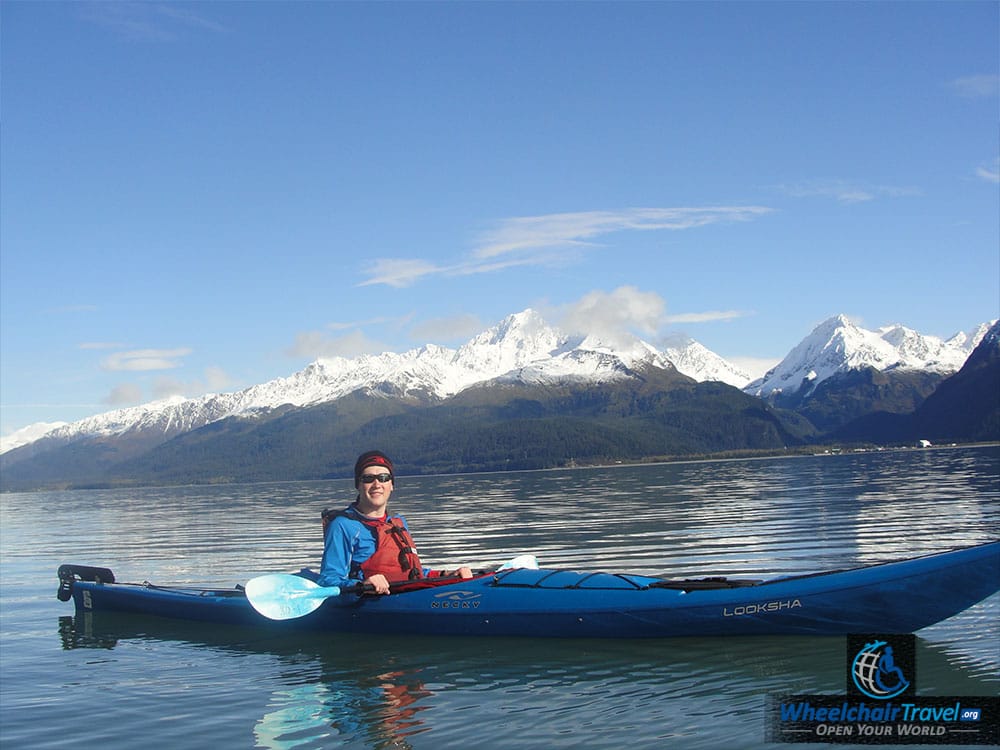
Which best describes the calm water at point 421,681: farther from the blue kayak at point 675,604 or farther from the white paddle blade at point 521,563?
the white paddle blade at point 521,563

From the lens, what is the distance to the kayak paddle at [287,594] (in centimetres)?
1402

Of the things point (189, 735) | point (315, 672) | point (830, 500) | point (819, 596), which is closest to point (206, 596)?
point (315, 672)

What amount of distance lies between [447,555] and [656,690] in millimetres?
17109

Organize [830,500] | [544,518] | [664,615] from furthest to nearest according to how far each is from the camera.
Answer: [830,500], [544,518], [664,615]

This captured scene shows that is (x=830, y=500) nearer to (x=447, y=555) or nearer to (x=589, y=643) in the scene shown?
(x=447, y=555)

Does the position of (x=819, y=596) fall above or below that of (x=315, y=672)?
above

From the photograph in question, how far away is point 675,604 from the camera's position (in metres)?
12.7

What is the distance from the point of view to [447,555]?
27812 mm
